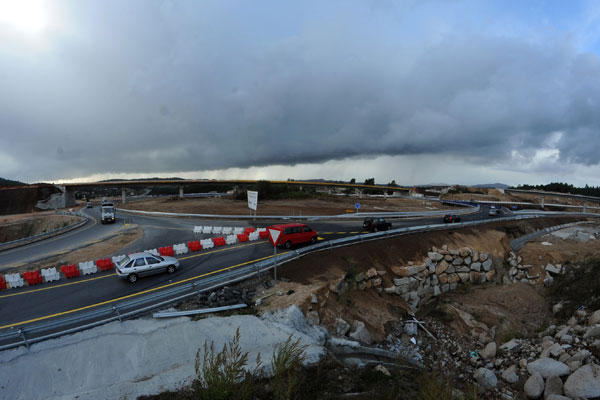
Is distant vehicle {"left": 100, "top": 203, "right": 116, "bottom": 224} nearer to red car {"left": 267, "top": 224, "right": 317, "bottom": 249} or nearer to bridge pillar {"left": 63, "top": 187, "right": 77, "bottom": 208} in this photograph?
red car {"left": 267, "top": 224, "right": 317, "bottom": 249}

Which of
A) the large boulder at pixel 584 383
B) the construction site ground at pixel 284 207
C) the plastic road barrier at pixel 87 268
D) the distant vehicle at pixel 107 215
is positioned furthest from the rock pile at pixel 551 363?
the distant vehicle at pixel 107 215

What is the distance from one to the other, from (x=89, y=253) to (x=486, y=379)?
93.8 ft

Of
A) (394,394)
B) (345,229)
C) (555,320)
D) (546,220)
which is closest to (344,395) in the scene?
(394,394)

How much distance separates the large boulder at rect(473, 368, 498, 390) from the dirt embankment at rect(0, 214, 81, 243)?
59440mm

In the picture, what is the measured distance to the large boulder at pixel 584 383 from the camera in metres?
7.29

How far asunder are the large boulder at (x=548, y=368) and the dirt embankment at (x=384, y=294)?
5712 millimetres

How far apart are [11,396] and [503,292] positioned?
2762 cm

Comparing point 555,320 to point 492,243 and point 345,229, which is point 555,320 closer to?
point 492,243

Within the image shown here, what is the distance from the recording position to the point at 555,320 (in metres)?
15.6

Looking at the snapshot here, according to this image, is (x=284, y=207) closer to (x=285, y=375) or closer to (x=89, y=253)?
(x=89, y=253)

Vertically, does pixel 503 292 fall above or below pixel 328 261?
below

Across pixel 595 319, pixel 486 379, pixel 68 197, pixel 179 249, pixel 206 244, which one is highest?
pixel 68 197

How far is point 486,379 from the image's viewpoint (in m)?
10.6

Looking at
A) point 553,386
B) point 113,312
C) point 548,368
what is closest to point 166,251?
point 113,312
